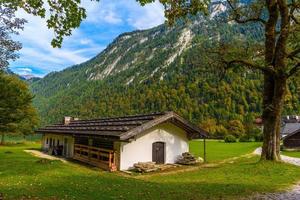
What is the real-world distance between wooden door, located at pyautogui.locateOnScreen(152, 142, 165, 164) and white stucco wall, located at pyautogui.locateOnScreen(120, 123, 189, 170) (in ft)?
1.08

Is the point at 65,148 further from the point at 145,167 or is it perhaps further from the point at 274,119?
the point at 274,119

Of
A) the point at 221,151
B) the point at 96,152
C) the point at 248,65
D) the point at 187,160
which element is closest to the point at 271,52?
the point at 248,65

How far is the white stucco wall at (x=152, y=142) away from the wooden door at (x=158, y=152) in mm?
328

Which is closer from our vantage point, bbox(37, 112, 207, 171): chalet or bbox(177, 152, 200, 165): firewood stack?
bbox(37, 112, 207, 171): chalet

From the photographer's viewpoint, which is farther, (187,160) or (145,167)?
(187,160)

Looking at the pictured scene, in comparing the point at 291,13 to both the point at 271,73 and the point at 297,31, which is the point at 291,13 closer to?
the point at 297,31

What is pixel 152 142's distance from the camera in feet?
101

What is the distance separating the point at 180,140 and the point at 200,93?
13240 centimetres

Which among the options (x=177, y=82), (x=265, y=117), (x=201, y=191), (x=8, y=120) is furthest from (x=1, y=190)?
(x=177, y=82)

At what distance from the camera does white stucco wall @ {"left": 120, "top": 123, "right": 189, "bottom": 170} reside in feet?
94.9

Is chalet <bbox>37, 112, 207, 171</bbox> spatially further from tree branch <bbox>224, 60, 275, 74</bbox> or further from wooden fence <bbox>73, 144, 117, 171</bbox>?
tree branch <bbox>224, 60, 275, 74</bbox>

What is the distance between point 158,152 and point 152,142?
4.04 feet

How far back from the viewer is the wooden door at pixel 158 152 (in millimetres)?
30938

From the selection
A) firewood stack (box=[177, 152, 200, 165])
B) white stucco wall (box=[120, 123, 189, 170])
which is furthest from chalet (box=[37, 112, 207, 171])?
firewood stack (box=[177, 152, 200, 165])
